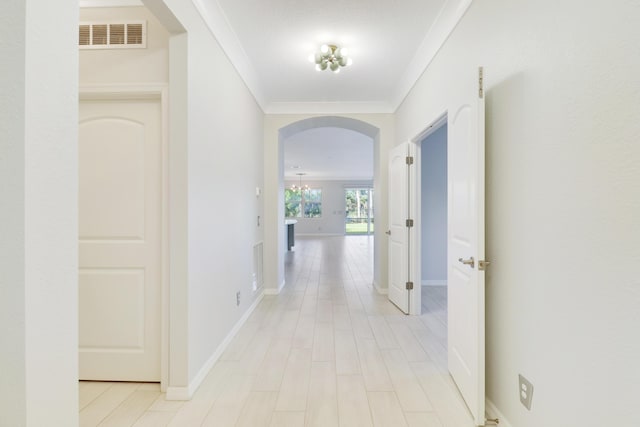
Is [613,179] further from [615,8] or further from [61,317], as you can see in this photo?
[61,317]

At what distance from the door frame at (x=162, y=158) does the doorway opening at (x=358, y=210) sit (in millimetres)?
13235

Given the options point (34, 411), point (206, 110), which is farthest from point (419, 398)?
point (206, 110)

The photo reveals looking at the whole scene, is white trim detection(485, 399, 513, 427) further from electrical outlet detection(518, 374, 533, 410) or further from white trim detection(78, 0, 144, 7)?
white trim detection(78, 0, 144, 7)

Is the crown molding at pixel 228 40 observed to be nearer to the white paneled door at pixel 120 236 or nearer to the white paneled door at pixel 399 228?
the white paneled door at pixel 120 236

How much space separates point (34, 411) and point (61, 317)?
26 cm

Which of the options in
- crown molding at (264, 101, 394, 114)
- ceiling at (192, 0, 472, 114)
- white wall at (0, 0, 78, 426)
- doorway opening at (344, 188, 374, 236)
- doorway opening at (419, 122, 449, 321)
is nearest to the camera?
white wall at (0, 0, 78, 426)

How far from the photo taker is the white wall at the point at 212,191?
2127mm

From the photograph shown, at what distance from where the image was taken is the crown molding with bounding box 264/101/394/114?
4.68 m

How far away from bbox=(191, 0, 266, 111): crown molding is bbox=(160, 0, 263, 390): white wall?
0.19 feet

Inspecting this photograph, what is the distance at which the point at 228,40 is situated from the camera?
2830mm

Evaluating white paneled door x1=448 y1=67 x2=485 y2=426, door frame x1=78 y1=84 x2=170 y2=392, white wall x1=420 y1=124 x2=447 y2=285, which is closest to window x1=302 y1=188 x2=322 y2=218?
white wall x1=420 y1=124 x2=447 y2=285

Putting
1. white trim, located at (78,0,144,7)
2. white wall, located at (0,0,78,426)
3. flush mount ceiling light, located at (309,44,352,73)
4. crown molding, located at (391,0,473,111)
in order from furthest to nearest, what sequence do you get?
flush mount ceiling light, located at (309,44,352,73), crown molding, located at (391,0,473,111), white trim, located at (78,0,144,7), white wall, located at (0,0,78,426)

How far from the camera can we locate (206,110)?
7.93 feet

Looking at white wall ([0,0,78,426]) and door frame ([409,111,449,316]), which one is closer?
white wall ([0,0,78,426])
